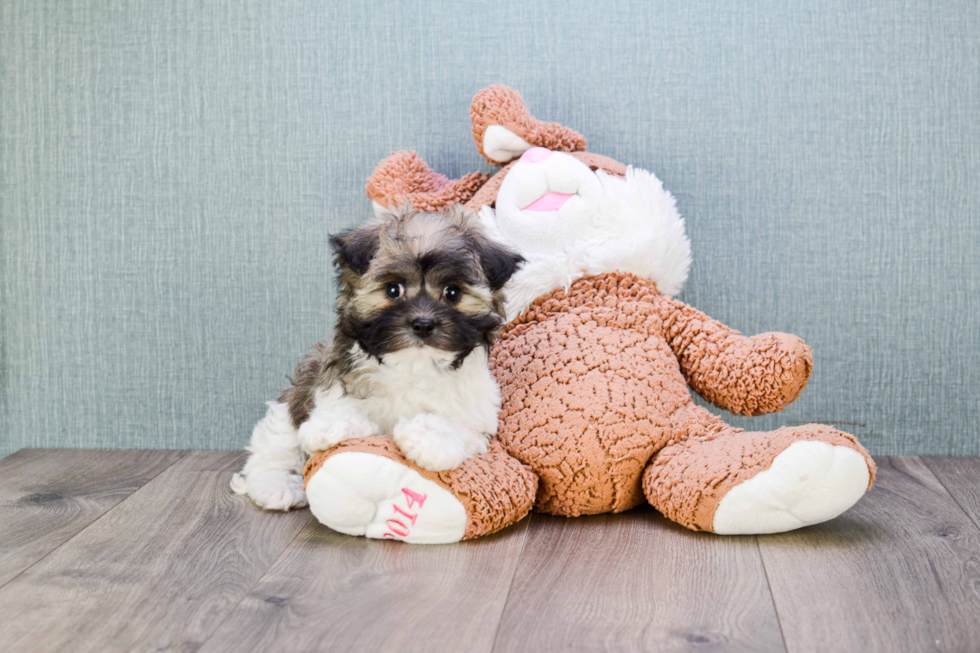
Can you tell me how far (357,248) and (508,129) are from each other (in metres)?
0.62

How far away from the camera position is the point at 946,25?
219 cm

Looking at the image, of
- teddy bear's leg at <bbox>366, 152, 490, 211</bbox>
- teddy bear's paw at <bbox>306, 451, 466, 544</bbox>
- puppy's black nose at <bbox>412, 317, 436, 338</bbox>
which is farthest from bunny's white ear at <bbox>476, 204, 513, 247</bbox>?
teddy bear's paw at <bbox>306, 451, 466, 544</bbox>

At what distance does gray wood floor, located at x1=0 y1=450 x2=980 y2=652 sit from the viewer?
1.28 metres

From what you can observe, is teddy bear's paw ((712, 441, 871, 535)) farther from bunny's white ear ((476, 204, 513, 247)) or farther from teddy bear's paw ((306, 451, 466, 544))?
bunny's white ear ((476, 204, 513, 247))

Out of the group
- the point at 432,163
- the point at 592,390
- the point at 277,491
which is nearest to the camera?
the point at 592,390

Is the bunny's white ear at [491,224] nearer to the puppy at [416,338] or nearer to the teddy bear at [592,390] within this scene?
the teddy bear at [592,390]

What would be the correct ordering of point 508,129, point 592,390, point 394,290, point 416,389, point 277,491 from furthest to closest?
point 508,129
point 277,491
point 592,390
point 416,389
point 394,290

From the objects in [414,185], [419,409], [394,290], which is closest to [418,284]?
[394,290]

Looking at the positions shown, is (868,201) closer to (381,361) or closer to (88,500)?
(381,361)

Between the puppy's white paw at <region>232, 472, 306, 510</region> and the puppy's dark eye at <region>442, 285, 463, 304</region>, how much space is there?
64cm

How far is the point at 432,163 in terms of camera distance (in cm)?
231

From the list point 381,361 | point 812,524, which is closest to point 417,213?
point 381,361

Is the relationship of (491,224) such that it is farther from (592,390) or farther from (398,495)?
(398,495)

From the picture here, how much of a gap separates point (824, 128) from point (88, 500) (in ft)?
6.88
